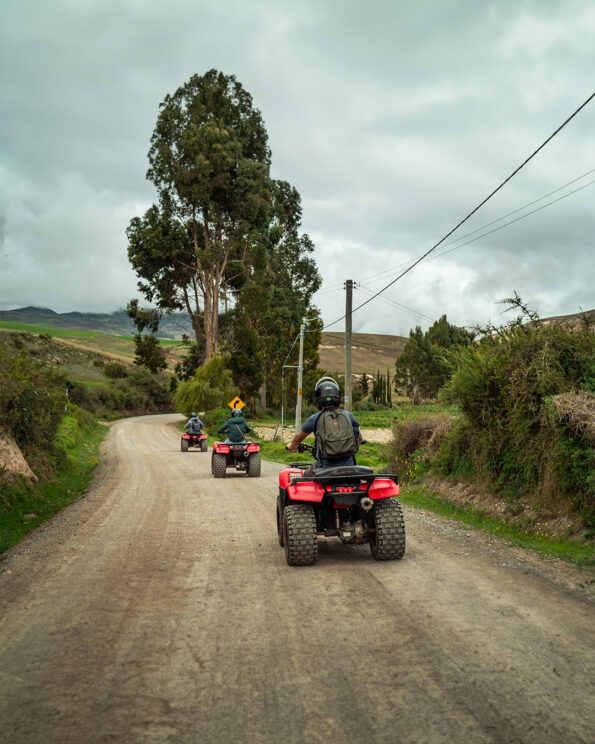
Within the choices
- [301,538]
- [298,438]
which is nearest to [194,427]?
[298,438]

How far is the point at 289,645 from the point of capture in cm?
390

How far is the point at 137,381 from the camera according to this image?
261 feet

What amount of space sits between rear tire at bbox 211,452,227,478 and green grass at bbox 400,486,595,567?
5.58 m

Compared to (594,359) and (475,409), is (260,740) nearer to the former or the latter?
(594,359)

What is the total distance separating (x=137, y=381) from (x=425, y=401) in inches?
1579

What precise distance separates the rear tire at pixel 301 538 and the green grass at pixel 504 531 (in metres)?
2.88

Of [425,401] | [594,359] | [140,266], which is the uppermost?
[140,266]

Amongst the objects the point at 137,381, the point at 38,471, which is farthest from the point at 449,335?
the point at 38,471

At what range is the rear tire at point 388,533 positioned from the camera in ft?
19.7

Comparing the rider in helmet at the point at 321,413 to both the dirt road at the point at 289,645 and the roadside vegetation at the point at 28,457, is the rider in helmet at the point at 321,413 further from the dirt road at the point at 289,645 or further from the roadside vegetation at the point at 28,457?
the roadside vegetation at the point at 28,457

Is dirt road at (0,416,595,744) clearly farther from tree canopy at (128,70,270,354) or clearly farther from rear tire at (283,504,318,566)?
tree canopy at (128,70,270,354)

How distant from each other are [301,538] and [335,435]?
1159 millimetres

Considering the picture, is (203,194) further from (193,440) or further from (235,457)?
(235,457)

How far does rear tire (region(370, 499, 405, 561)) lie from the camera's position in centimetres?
602
